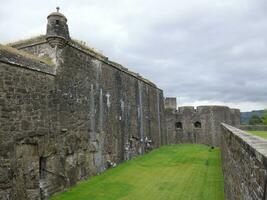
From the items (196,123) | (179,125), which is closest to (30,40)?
(179,125)

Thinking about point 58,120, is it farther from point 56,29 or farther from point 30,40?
point 30,40

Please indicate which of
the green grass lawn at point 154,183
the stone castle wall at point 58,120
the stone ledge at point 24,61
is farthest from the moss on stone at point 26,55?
the green grass lawn at point 154,183

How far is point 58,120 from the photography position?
1147 cm

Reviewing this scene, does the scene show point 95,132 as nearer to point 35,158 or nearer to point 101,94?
point 101,94

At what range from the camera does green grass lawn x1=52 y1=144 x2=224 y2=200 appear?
1064 centimetres

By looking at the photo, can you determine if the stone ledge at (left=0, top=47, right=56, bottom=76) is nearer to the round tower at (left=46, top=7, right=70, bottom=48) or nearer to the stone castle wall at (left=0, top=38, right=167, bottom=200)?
the stone castle wall at (left=0, top=38, right=167, bottom=200)

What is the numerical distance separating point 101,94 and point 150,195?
20.9 ft

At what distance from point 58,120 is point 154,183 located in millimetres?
4548

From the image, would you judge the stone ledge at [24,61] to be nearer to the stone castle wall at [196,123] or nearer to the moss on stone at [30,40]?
the moss on stone at [30,40]

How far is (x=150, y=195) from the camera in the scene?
1077 centimetres

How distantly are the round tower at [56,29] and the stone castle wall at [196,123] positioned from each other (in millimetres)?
22573

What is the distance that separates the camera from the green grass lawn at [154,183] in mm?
10641

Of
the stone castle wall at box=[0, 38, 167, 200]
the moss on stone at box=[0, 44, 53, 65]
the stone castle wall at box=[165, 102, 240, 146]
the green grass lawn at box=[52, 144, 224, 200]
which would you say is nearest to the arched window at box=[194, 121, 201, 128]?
the stone castle wall at box=[165, 102, 240, 146]

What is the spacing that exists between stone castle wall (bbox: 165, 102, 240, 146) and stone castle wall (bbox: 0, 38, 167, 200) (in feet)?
46.2
